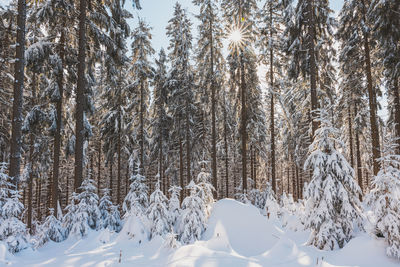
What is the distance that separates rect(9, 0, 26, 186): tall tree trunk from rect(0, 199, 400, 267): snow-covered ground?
2.92m

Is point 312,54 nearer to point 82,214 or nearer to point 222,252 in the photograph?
point 222,252

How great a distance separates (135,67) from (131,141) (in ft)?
26.7

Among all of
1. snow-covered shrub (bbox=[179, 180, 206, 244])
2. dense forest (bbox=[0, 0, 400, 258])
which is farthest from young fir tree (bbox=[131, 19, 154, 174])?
snow-covered shrub (bbox=[179, 180, 206, 244])

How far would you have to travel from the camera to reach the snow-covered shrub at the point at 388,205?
21.1 ft

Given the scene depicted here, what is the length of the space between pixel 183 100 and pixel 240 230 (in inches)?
630

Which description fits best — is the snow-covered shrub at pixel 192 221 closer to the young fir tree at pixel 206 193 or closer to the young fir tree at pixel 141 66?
the young fir tree at pixel 206 193

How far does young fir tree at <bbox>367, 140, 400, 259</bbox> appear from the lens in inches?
253

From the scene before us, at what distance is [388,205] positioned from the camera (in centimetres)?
682

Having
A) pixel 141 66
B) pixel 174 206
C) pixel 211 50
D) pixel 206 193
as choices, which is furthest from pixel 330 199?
pixel 141 66

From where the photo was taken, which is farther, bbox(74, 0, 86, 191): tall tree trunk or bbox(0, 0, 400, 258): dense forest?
bbox(74, 0, 86, 191): tall tree trunk

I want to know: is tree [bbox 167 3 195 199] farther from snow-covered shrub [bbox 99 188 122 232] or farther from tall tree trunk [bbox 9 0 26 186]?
tall tree trunk [bbox 9 0 26 186]

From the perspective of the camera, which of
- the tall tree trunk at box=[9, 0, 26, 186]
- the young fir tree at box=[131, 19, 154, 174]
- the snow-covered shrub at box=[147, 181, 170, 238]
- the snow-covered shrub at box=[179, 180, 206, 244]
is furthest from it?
the young fir tree at box=[131, 19, 154, 174]

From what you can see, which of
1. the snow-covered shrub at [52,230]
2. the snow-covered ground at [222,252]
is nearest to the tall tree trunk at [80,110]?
the snow-covered shrub at [52,230]

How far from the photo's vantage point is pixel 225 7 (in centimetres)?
1998
